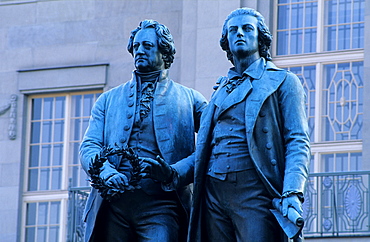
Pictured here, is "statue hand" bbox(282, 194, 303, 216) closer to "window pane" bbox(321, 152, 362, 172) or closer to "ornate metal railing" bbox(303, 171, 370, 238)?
"ornate metal railing" bbox(303, 171, 370, 238)

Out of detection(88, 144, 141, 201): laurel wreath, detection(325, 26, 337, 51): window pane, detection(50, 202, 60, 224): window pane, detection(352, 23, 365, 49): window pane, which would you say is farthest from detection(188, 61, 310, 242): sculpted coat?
detection(50, 202, 60, 224): window pane

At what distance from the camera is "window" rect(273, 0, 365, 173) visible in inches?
803

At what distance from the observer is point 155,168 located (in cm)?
948

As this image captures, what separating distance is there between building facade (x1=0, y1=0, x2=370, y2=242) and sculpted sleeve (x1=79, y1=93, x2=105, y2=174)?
32.8ft

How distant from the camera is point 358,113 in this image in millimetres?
Result: 20422

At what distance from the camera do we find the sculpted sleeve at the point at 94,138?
9727 millimetres

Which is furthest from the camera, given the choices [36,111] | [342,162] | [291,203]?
[36,111]

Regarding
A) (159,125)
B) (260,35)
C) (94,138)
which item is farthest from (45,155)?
(260,35)

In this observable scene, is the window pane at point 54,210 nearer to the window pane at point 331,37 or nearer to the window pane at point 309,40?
the window pane at point 309,40

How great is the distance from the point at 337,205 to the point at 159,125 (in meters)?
10.2

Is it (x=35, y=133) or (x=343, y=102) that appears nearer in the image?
(x=343, y=102)

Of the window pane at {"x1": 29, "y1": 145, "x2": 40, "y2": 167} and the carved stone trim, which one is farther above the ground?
the carved stone trim

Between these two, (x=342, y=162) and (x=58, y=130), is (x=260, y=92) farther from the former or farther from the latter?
(x=58, y=130)

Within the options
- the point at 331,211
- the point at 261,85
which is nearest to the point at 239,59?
the point at 261,85
